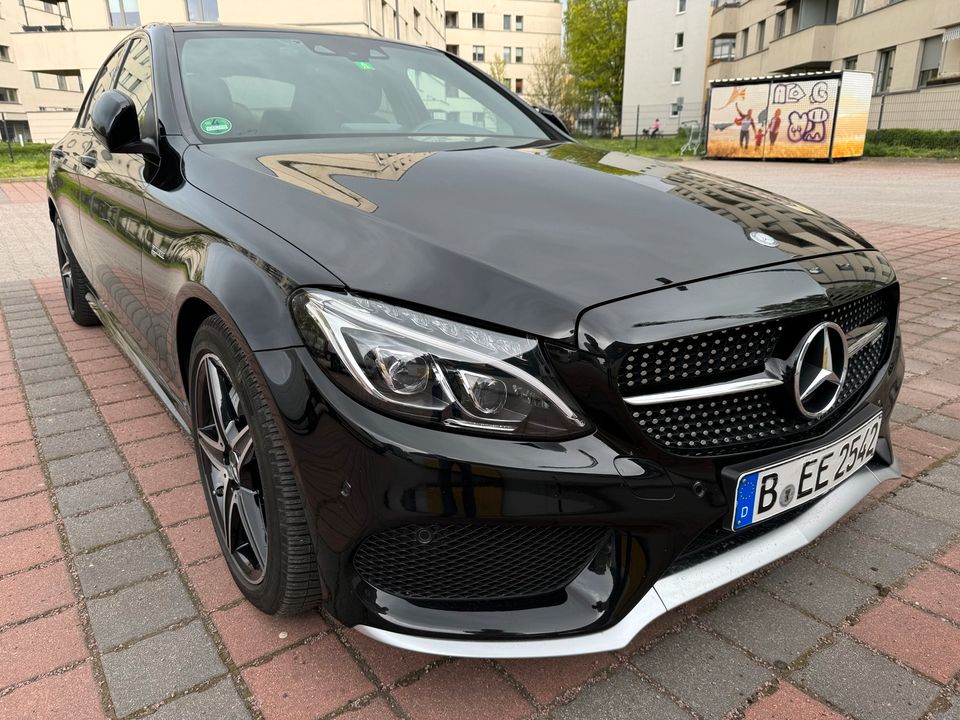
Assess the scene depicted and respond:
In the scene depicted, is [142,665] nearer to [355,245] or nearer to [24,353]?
[355,245]

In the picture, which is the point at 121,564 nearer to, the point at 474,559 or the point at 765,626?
the point at 474,559

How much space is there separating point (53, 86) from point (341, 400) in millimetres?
51146

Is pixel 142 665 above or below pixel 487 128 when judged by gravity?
below

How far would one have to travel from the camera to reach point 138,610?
1950 mm

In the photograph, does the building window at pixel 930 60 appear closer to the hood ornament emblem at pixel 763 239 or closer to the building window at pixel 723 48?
the building window at pixel 723 48

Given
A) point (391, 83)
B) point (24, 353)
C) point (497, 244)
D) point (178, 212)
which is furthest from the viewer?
point (24, 353)

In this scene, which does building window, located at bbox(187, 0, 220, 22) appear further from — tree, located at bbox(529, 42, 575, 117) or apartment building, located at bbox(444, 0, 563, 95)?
apartment building, located at bbox(444, 0, 563, 95)

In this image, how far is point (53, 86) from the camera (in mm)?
43031

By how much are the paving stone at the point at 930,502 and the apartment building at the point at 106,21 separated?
69.4ft

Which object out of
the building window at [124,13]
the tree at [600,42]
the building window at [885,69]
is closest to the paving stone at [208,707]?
the building window at [885,69]

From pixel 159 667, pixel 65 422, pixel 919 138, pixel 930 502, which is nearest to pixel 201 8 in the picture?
pixel 919 138

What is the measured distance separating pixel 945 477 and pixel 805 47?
35.1 meters

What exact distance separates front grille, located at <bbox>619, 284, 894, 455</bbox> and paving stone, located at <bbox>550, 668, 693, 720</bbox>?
58 centimetres

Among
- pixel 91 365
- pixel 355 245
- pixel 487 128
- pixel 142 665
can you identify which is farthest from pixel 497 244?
pixel 91 365
